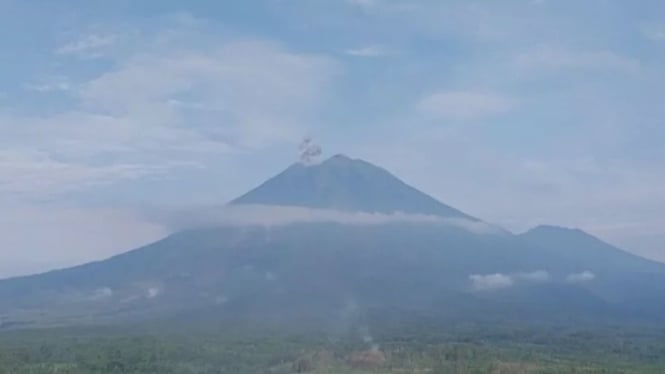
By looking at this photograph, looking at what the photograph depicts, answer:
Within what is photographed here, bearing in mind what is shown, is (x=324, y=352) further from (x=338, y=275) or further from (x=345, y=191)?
(x=345, y=191)

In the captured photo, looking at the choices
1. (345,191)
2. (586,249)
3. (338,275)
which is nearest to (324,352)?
(338,275)

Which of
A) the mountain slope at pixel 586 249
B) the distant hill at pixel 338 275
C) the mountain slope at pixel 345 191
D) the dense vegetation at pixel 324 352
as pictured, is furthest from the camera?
the mountain slope at pixel 586 249

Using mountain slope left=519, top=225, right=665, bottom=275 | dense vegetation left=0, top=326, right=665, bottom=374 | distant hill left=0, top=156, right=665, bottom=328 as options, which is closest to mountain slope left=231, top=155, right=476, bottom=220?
distant hill left=0, top=156, right=665, bottom=328

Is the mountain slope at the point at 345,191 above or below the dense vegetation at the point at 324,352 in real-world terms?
above

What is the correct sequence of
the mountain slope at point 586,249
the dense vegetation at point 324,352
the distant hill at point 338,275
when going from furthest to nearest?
1. the mountain slope at point 586,249
2. the distant hill at point 338,275
3. the dense vegetation at point 324,352

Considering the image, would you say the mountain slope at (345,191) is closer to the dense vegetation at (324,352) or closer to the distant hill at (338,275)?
the distant hill at (338,275)

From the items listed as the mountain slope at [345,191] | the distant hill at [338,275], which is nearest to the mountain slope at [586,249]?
the distant hill at [338,275]

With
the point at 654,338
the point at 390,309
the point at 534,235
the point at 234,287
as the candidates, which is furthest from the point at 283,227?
the point at 534,235

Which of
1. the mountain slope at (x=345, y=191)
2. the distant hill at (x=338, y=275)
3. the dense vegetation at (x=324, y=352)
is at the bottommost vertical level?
the dense vegetation at (x=324, y=352)

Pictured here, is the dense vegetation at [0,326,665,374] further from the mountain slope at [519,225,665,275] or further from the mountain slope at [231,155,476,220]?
the mountain slope at [519,225,665,275]
